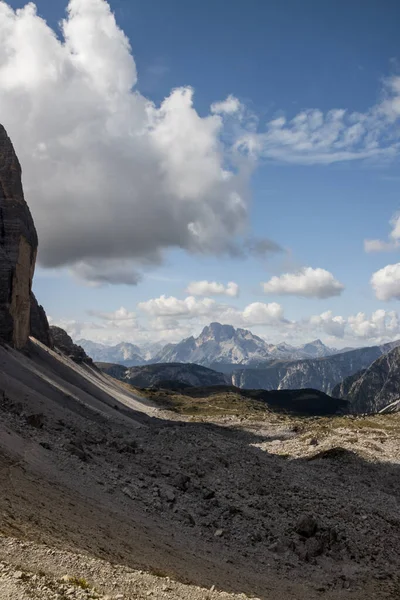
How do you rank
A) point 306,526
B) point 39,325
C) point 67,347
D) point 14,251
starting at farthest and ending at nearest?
point 67,347
point 39,325
point 14,251
point 306,526

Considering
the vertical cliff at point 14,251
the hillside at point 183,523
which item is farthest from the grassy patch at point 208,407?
the hillside at point 183,523

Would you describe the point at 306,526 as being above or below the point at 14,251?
below

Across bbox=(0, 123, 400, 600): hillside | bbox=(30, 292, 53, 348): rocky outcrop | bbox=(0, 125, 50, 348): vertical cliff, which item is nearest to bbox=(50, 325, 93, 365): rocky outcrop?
bbox=(30, 292, 53, 348): rocky outcrop

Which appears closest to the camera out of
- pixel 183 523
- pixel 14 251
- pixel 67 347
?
pixel 183 523

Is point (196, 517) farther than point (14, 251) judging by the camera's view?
No

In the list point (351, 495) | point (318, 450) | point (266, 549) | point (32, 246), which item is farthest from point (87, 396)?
point (266, 549)

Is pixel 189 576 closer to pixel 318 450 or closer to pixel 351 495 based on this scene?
pixel 351 495

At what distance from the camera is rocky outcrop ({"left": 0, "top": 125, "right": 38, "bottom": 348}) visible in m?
A: 85.2

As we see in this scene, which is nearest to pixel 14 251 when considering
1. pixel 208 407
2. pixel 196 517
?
pixel 196 517

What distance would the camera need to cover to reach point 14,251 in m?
89.1

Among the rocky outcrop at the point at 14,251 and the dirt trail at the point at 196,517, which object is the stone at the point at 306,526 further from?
the rocky outcrop at the point at 14,251

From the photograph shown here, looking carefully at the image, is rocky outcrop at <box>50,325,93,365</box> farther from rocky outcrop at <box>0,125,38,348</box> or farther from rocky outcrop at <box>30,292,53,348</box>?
rocky outcrop at <box>0,125,38,348</box>

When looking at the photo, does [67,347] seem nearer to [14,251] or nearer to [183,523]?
[14,251]

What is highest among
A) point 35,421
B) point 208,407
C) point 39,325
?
point 39,325
